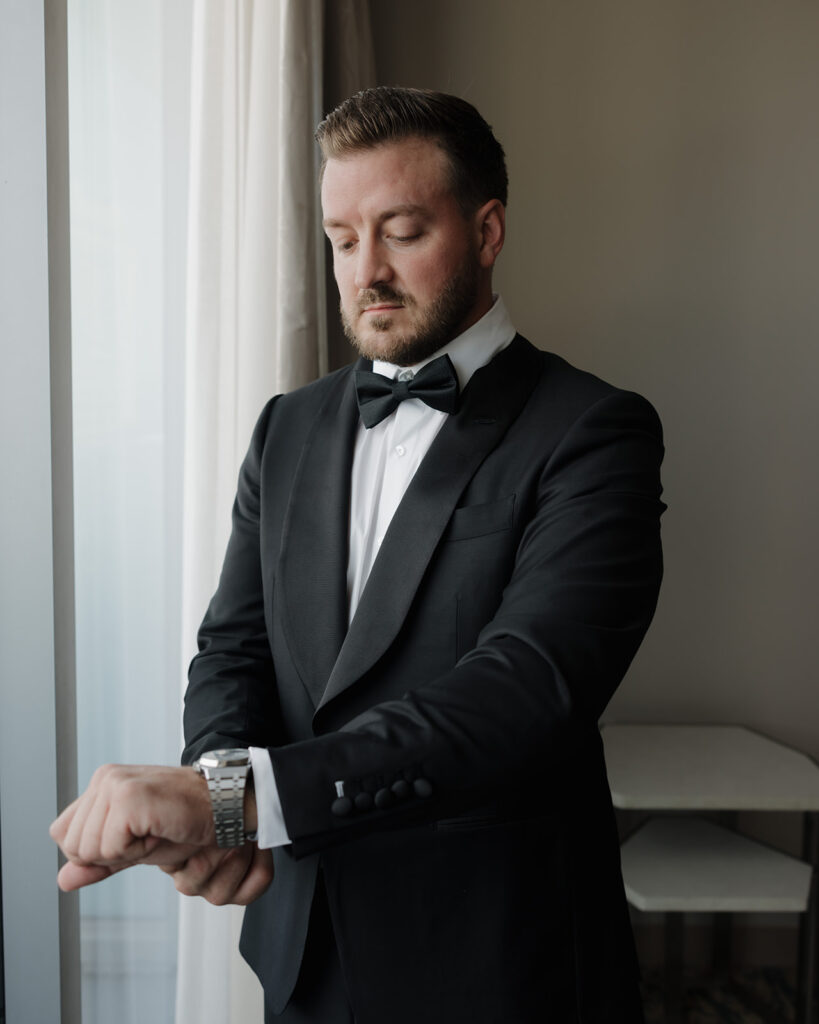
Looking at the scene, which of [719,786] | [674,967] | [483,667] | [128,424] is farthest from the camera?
[674,967]

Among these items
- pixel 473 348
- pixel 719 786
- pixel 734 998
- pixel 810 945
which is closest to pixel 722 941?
pixel 734 998

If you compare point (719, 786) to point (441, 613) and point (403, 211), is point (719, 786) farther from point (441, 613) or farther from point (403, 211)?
point (403, 211)

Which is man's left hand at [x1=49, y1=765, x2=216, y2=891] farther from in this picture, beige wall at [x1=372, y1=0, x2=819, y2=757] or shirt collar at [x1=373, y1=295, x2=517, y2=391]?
beige wall at [x1=372, y1=0, x2=819, y2=757]

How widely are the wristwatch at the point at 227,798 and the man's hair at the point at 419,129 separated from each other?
0.78m

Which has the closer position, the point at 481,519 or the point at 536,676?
the point at 536,676

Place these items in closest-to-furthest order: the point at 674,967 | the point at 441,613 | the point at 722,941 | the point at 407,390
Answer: the point at 441,613 < the point at 407,390 < the point at 674,967 < the point at 722,941

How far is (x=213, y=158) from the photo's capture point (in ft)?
5.69

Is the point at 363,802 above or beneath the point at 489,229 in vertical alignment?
beneath

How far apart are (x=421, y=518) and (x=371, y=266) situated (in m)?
0.33

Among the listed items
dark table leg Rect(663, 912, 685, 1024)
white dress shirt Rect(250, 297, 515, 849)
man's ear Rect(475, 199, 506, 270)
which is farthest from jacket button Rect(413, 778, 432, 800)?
dark table leg Rect(663, 912, 685, 1024)

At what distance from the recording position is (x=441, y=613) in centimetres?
117

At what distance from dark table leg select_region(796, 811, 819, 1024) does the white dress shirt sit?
160 cm

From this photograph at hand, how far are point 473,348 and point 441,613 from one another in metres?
0.38

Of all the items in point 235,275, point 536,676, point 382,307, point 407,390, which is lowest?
point 536,676
